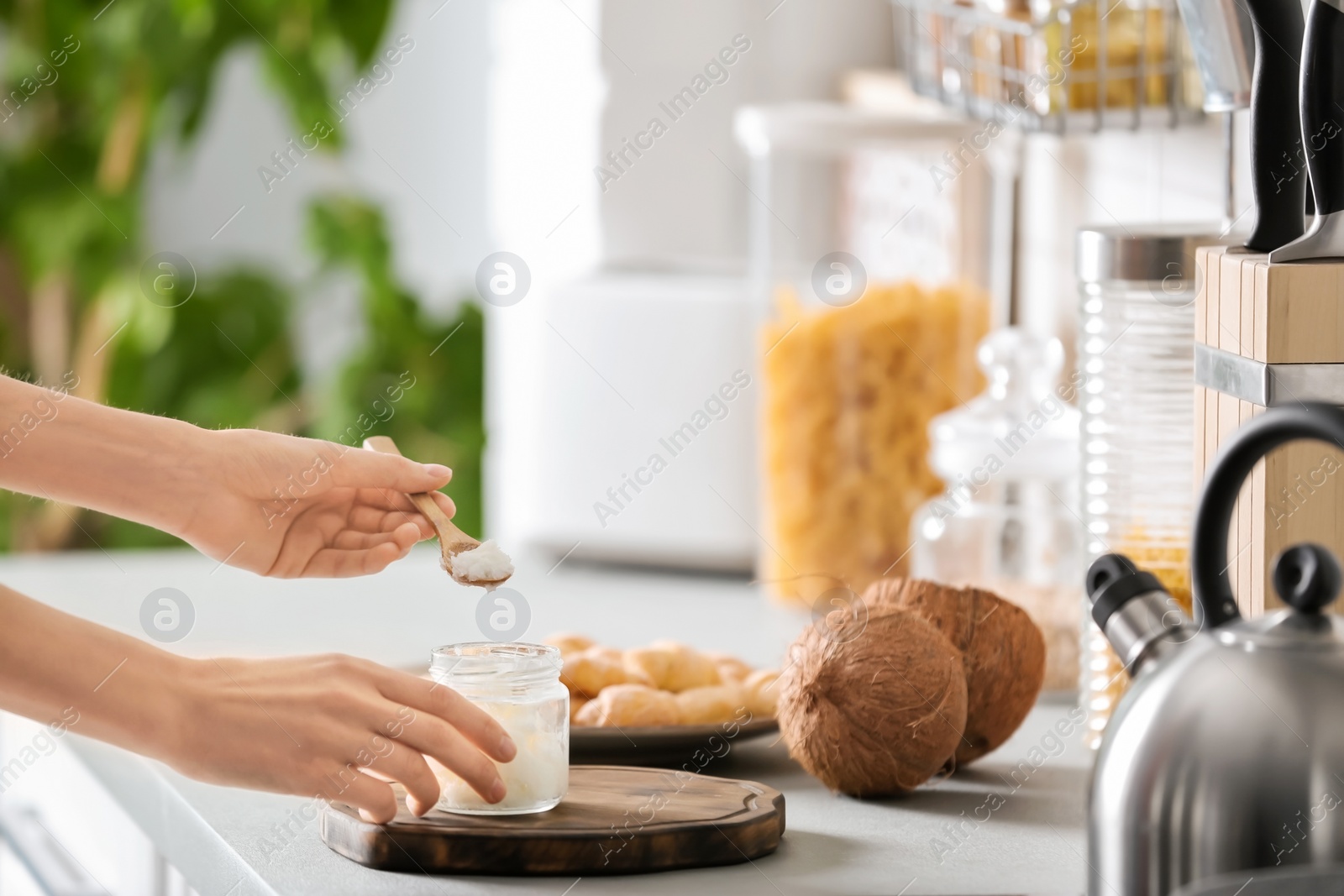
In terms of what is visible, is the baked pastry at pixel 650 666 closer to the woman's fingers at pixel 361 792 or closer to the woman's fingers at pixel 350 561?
the woman's fingers at pixel 350 561

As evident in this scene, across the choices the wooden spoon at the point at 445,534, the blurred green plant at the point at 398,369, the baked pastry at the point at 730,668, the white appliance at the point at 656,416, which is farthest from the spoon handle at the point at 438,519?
the blurred green plant at the point at 398,369

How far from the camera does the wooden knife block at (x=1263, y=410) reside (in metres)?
0.71

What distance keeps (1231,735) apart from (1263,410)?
233 millimetres

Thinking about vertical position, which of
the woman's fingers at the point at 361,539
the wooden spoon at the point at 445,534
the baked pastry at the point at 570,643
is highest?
the wooden spoon at the point at 445,534

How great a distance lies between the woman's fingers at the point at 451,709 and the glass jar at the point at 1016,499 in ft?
1.42

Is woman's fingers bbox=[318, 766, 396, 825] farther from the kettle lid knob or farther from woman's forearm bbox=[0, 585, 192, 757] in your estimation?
the kettle lid knob

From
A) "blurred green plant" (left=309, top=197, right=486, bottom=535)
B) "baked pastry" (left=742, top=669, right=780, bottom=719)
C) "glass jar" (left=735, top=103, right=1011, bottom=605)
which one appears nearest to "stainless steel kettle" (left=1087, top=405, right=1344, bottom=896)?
"baked pastry" (left=742, top=669, right=780, bottom=719)

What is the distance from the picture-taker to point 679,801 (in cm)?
A: 74

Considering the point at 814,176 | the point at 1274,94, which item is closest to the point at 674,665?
the point at 1274,94

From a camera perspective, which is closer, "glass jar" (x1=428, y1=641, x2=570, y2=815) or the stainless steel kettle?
the stainless steel kettle

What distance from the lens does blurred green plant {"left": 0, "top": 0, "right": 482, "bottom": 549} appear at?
2.25 m

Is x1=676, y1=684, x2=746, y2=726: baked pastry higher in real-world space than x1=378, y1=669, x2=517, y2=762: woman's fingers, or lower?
lower

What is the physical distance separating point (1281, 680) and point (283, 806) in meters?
0.48

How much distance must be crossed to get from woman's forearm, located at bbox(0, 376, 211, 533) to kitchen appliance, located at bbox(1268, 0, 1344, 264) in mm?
528
